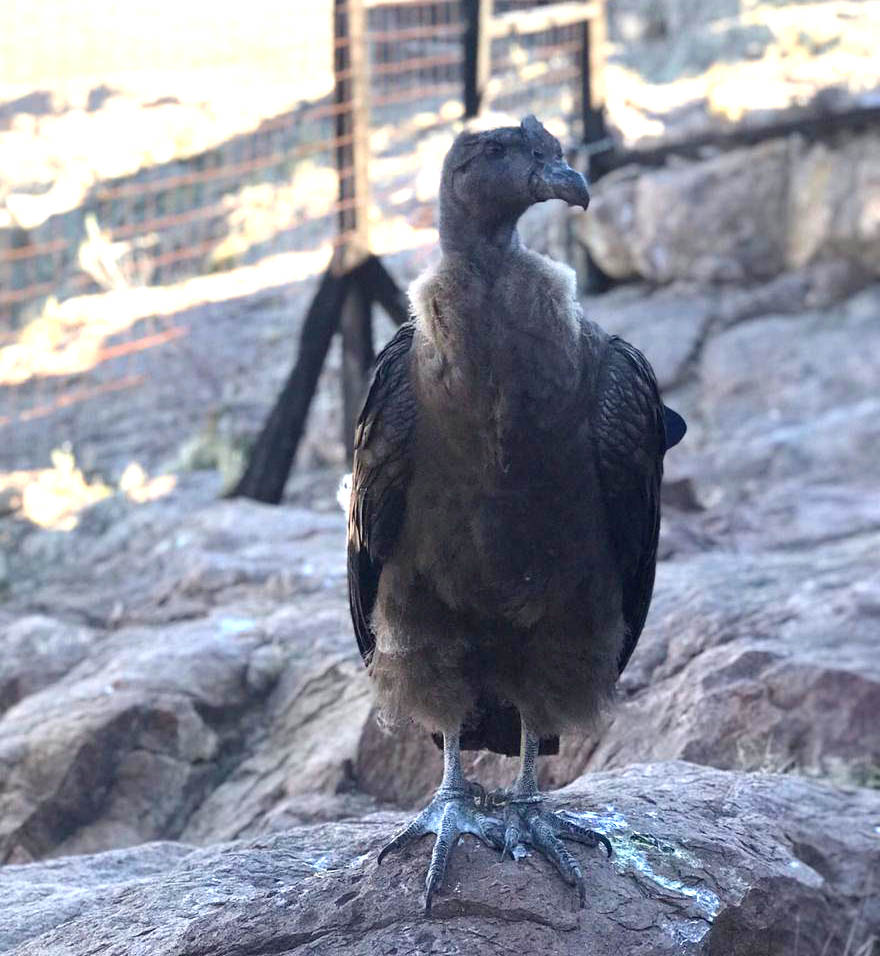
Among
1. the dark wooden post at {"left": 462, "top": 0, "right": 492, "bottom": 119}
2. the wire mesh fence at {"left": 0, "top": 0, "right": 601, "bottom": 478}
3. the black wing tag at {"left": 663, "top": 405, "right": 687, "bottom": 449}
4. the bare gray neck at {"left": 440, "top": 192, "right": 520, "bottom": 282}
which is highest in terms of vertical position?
the bare gray neck at {"left": 440, "top": 192, "right": 520, "bottom": 282}

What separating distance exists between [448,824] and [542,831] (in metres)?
0.26

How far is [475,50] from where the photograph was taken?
945 cm

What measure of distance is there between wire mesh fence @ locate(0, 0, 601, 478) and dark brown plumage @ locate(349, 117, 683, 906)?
4792mm

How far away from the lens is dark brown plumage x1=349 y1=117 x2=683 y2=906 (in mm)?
3672

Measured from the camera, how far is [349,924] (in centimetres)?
354

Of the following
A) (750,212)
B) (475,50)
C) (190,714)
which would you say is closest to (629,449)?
(190,714)

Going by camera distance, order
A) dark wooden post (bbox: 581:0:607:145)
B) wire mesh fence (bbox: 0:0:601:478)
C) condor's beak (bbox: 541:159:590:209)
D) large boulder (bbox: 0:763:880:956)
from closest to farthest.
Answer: large boulder (bbox: 0:763:880:956)
condor's beak (bbox: 541:159:590:209)
wire mesh fence (bbox: 0:0:601:478)
dark wooden post (bbox: 581:0:607:145)

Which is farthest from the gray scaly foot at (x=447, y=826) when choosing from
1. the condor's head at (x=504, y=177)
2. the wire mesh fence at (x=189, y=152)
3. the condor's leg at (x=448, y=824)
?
the wire mesh fence at (x=189, y=152)

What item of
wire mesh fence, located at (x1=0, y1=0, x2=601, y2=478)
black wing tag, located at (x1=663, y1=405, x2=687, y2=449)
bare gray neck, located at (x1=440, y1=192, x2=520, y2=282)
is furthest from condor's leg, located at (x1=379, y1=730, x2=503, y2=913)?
wire mesh fence, located at (x1=0, y1=0, x2=601, y2=478)

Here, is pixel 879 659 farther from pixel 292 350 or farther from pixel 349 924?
pixel 292 350

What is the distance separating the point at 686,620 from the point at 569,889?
241cm

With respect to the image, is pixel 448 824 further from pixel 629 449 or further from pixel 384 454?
pixel 629 449

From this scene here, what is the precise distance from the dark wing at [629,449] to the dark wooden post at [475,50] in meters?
5.90

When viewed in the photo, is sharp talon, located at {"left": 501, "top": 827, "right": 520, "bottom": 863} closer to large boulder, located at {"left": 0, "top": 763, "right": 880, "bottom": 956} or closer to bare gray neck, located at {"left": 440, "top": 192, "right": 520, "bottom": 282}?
large boulder, located at {"left": 0, "top": 763, "right": 880, "bottom": 956}
